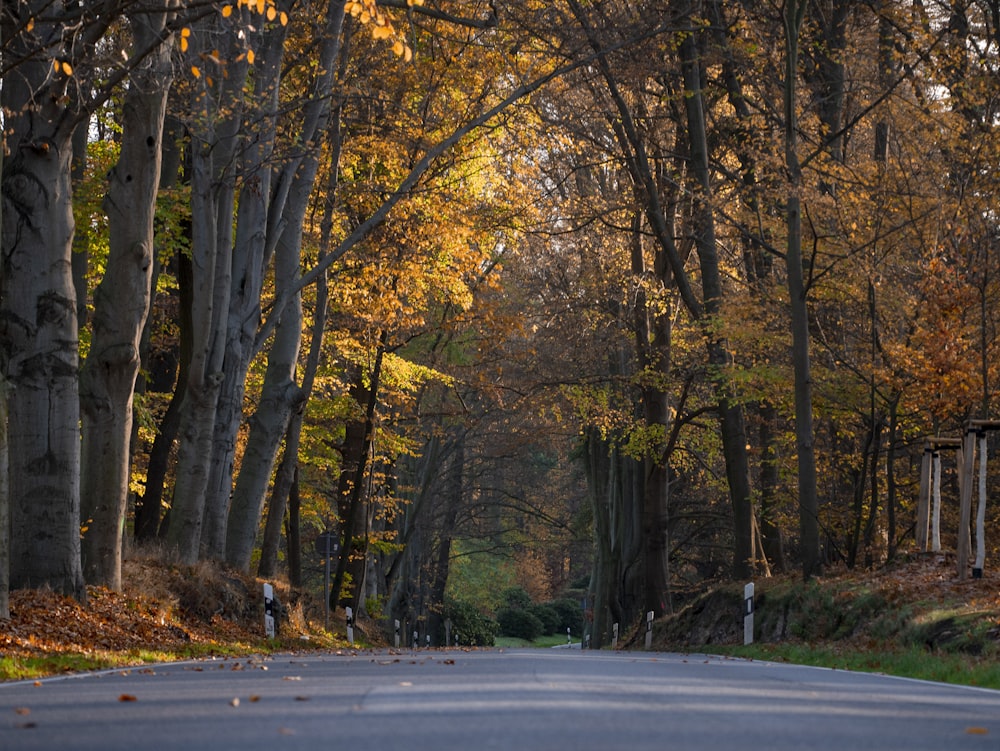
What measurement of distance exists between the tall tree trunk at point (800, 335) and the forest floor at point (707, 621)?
2.46 ft

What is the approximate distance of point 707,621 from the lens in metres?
25.2

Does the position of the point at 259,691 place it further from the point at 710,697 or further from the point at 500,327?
the point at 500,327

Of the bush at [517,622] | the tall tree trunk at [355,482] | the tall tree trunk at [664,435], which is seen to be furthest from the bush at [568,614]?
the tall tree trunk at [664,435]

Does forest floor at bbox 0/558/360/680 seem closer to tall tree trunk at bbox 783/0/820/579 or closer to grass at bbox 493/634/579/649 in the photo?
tall tree trunk at bbox 783/0/820/579

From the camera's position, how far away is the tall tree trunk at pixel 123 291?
15445 millimetres

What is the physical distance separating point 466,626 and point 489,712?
50.6 metres

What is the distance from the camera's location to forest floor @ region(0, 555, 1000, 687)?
42.6ft

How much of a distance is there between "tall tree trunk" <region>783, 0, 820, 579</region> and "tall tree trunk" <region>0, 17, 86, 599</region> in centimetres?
1208

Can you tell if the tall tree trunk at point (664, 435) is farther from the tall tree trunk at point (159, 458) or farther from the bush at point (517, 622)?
the bush at point (517, 622)

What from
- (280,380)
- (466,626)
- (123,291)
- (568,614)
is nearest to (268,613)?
(280,380)

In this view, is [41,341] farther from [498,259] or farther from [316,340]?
[498,259]

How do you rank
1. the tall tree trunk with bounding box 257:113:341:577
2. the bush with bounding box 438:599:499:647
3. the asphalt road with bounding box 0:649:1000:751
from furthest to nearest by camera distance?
the bush with bounding box 438:599:499:647 < the tall tree trunk with bounding box 257:113:341:577 < the asphalt road with bounding box 0:649:1000:751

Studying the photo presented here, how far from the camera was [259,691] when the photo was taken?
8.23 meters

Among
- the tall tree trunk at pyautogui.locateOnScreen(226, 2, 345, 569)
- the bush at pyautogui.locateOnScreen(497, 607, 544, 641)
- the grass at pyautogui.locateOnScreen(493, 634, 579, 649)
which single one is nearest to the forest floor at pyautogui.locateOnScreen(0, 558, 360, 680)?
the tall tree trunk at pyautogui.locateOnScreen(226, 2, 345, 569)
